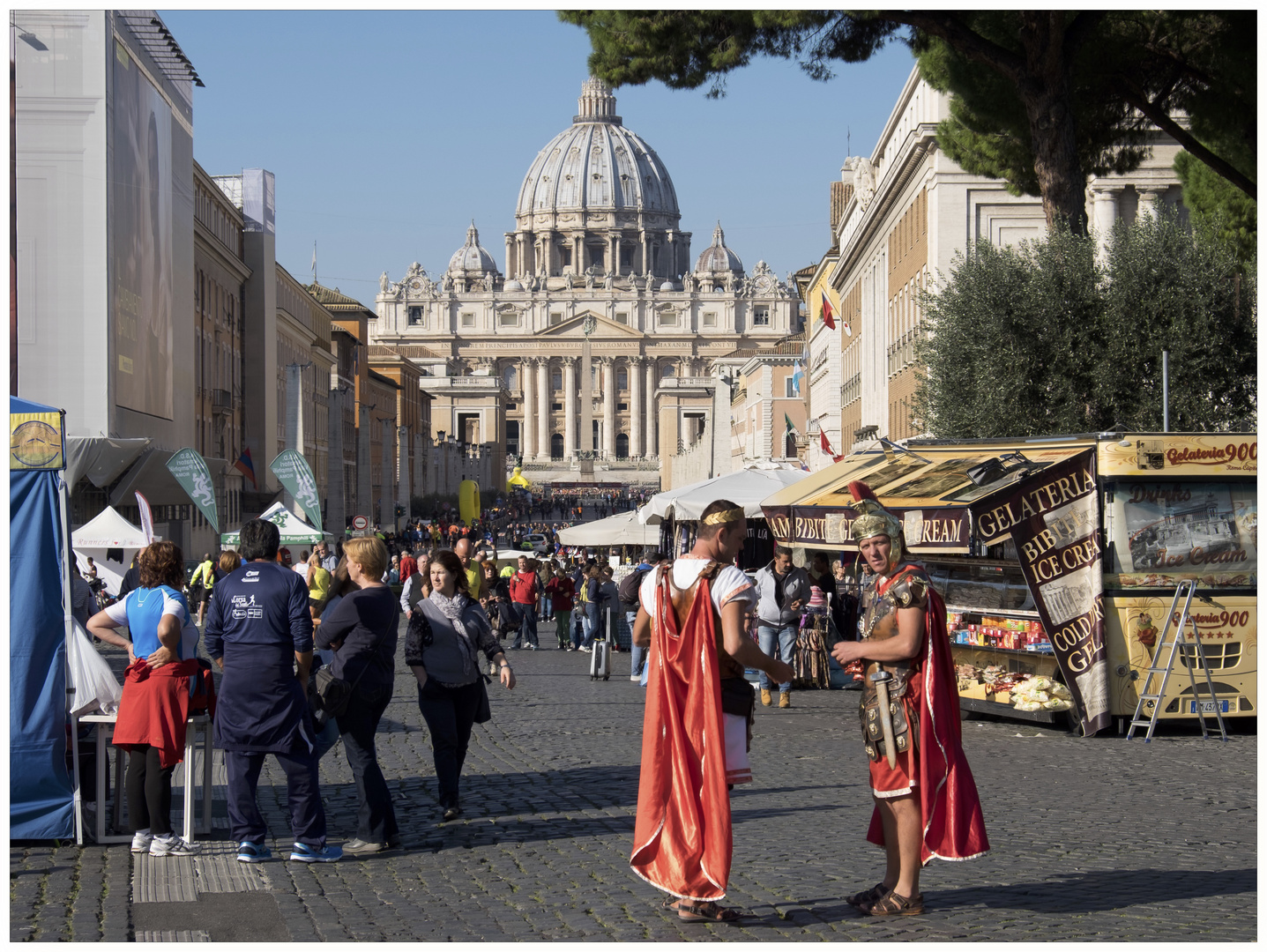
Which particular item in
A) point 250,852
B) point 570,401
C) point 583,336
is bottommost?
point 250,852

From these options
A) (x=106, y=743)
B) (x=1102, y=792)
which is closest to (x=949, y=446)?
(x=1102, y=792)

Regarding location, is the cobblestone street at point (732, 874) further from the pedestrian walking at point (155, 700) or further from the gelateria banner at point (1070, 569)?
the gelateria banner at point (1070, 569)

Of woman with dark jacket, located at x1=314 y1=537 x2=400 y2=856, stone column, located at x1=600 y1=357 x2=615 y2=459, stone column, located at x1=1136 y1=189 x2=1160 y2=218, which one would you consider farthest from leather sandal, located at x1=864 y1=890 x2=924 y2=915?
stone column, located at x1=600 y1=357 x2=615 y2=459

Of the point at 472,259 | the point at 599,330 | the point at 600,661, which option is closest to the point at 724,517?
the point at 600,661

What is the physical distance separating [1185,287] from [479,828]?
13902 mm

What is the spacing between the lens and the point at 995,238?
2708 centimetres

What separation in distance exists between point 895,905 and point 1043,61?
11649mm

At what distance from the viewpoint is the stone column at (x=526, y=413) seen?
156 meters

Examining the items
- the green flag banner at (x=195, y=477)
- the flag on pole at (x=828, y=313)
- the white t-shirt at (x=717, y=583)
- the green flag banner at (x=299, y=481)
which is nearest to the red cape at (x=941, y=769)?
the white t-shirt at (x=717, y=583)

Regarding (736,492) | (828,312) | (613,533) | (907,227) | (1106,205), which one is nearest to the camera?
(736,492)

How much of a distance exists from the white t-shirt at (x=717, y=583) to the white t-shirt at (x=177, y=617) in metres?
2.10

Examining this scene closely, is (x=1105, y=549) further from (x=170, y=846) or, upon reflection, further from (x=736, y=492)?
(x=736, y=492)

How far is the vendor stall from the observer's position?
10312mm

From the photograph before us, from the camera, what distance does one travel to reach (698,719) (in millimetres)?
5273
